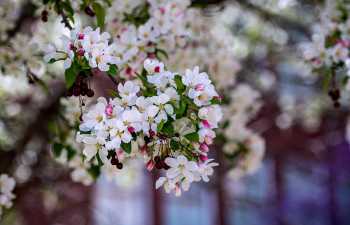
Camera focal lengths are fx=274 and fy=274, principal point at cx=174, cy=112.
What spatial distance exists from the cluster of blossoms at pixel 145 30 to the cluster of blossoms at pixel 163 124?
0.44 m

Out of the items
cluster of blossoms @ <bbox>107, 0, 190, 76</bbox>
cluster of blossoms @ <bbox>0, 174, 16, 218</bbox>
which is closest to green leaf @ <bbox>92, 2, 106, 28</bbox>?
cluster of blossoms @ <bbox>107, 0, 190, 76</bbox>

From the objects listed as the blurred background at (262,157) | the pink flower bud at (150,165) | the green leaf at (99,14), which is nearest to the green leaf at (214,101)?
the pink flower bud at (150,165)

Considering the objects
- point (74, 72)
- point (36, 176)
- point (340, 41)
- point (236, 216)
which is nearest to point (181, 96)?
point (74, 72)

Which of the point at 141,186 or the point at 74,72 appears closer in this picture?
the point at 74,72

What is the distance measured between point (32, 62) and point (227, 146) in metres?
1.38

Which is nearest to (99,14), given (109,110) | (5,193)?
(109,110)

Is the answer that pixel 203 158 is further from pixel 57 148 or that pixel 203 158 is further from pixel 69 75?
pixel 57 148

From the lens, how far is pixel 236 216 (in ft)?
13.1

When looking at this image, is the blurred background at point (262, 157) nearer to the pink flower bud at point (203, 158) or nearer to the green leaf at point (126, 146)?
the pink flower bud at point (203, 158)

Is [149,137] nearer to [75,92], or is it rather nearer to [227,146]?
[75,92]

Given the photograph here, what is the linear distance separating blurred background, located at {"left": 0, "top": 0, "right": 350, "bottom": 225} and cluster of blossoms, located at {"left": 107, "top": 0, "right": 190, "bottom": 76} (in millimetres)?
824

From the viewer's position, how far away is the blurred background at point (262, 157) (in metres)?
2.56

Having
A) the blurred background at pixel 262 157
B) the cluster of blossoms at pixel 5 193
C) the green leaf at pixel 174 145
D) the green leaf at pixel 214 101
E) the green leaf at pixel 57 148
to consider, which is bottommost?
the blurred background at pixel 262 157

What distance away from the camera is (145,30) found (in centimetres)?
137
